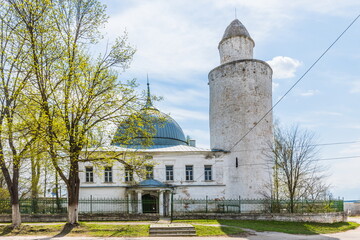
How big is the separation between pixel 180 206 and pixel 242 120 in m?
8.74

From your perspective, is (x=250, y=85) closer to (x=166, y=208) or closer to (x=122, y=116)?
(x=166, y=208)

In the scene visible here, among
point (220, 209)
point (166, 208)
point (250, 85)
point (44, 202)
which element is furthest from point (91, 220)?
point (250, 85)

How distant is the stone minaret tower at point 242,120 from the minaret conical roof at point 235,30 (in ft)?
3.95

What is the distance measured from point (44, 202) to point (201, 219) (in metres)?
10.6

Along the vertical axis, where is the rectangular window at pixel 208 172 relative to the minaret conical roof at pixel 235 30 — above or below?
below

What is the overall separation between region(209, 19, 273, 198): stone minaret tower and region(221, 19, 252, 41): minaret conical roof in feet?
3.95

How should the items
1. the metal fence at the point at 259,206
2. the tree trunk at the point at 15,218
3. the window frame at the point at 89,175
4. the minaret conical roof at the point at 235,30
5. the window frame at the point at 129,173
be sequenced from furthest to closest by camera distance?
the minaret conical roof at the point at 235,30 → the window frame at the point at 89,175 → the metal fence at the point at 259,206 → the window frame at the point at 129,173 → the tree trunk at the point at 15,218

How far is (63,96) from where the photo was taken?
16391 millimetres

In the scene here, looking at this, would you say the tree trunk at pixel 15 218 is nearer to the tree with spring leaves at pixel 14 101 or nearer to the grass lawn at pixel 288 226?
the tree with spring leaves at pixel 14 101

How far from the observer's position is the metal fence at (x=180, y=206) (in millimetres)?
22484

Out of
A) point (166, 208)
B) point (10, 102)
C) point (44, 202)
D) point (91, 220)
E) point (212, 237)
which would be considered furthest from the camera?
point (166, 208)

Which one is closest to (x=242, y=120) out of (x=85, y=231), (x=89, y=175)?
(x=89, y=175)

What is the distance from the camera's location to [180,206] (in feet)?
87.9

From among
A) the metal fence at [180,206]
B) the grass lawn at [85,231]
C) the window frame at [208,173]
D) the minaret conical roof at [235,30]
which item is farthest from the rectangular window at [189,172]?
the minaret conical roof at [235,30]
